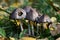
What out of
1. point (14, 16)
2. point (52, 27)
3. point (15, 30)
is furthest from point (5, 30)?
point (52, 27)

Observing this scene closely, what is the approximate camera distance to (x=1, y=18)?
2086 millimetres

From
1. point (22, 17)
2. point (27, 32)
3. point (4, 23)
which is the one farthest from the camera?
point (4, 23)

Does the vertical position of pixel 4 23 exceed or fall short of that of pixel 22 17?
it falls short

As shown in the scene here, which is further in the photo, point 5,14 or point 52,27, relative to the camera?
point 5,14

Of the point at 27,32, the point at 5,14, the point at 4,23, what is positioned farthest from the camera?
the point at 5,14

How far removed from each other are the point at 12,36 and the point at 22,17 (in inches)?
7.0

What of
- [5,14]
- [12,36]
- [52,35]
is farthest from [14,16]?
[5,14]

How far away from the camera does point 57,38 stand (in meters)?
1.74

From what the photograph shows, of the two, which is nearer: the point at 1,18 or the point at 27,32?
the point at 27,32

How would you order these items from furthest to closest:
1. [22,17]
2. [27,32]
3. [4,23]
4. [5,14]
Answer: [5,14] → [4,23] → [27,32] → [22,17]

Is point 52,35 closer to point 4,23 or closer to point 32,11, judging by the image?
point 32,11

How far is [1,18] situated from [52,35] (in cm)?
49

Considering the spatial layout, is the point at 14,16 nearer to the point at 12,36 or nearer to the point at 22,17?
the point at 22,17

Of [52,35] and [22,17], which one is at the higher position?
[22,17]
